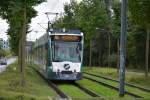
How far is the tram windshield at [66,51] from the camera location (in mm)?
34500

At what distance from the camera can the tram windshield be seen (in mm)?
34500

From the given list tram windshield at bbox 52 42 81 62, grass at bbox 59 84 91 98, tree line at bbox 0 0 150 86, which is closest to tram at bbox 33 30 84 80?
tram windshield at bbox 52 42 81 62

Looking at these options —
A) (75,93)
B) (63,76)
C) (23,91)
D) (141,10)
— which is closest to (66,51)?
(63,76)

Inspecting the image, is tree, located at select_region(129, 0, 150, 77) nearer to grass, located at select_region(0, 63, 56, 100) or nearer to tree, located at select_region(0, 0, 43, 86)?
tree, located at select_region(0, 0, 43, 86)

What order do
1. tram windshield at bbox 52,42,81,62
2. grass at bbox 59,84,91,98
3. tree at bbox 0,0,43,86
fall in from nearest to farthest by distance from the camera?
tree at bbox 0,0,43,86 < grass at bbox 59,84,91,98 < tram windshield at bbox 52,42,81,62

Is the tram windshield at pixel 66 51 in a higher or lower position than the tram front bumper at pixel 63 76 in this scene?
higher

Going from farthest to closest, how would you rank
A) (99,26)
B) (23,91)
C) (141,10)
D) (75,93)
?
1. (99,26)
2. (141,10)
3. (75,93)
4. (23,91)

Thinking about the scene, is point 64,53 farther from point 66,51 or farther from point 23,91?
point 23,91

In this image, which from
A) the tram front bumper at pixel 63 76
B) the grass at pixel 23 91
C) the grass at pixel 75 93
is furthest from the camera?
the tram front bumper at pixel 63 76

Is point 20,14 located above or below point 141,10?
below

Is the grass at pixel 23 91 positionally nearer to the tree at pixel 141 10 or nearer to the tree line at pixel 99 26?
the tree line at pixel 99 26

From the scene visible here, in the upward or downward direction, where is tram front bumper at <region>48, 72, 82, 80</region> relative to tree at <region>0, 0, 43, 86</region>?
downward

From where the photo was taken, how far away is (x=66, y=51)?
34.7 m

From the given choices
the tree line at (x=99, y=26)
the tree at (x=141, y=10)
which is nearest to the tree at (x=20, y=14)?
the tree line at (x=99, y=26)
